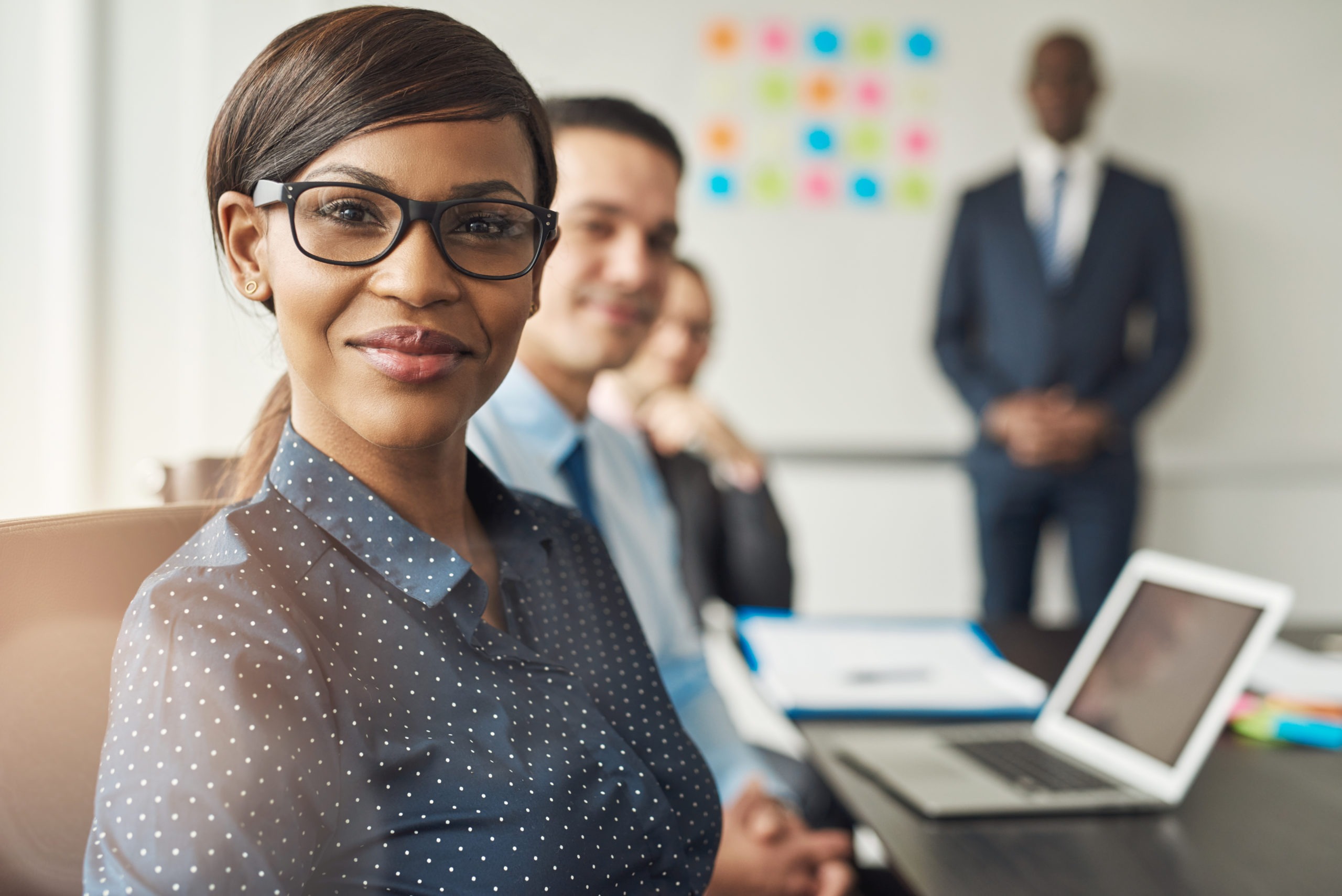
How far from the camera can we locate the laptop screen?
3.44 feet

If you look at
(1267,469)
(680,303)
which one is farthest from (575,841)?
(1267,469)

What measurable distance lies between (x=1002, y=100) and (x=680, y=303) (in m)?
1.66

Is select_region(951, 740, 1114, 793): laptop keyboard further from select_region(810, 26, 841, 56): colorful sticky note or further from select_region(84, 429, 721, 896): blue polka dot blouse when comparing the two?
select_region(810, 26, 841, 56): colorful sticky note

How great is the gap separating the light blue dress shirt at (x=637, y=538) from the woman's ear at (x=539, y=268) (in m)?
0.25

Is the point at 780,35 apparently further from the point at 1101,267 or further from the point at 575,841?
the point at 575,841

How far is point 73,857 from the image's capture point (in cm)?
59

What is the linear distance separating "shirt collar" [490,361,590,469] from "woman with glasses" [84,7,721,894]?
1.22ft

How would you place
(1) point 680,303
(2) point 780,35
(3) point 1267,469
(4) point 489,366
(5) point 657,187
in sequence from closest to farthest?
(4) point 489,366 < (5) point 657,187 < (1) point 680,303 < (2) point 780,35 < (3) point 1267,469

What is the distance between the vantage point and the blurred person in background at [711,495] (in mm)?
1830

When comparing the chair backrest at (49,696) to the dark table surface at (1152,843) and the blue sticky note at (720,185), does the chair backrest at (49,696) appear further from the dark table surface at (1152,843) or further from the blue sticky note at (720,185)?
the blue sticky note at (720,185)

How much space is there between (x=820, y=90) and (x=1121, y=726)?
236 cm

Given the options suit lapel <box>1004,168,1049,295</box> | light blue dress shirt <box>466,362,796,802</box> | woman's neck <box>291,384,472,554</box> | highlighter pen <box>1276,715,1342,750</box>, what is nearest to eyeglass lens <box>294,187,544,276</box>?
woman's neck <box>291,384,472,554</box>

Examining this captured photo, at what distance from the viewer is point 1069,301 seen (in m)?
2.86

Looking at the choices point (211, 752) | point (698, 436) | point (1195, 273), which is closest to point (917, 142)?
point (1195, 273)
